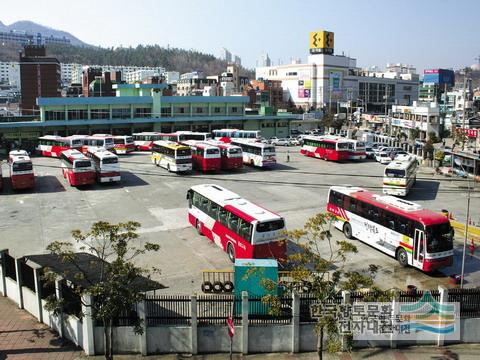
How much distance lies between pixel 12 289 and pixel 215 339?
25.6 feet

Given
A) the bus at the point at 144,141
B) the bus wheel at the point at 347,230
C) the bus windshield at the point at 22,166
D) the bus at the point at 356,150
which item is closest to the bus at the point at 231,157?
the bus at the point at 356,150

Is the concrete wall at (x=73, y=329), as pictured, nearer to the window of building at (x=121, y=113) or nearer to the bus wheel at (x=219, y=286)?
the bus wheel at (x=219, y=286)

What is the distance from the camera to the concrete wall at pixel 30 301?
15.3m

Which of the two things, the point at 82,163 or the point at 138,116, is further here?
the point at 138,116

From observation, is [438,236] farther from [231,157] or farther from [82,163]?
[82,163]

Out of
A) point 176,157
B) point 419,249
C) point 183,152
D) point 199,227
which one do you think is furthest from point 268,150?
point 419,249

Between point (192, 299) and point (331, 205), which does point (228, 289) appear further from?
point (331, 205)

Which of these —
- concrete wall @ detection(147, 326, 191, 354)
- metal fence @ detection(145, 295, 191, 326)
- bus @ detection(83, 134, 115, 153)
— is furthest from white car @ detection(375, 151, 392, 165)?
concrete wall @ detection(147, 326, 191, 354)

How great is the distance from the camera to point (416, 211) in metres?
19.0

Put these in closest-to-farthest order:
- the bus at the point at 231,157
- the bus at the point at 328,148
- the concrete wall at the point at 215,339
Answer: the concrete wall at the point at 215,339, the bus at the point at 231,157, the bus at the point at 328,148

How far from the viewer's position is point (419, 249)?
714 inches

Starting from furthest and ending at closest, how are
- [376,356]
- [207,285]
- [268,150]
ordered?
[268,150]
[207,285]
[376,356]

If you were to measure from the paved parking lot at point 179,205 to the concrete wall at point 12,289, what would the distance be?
3.54 metres

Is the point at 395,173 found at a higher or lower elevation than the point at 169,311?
higher
